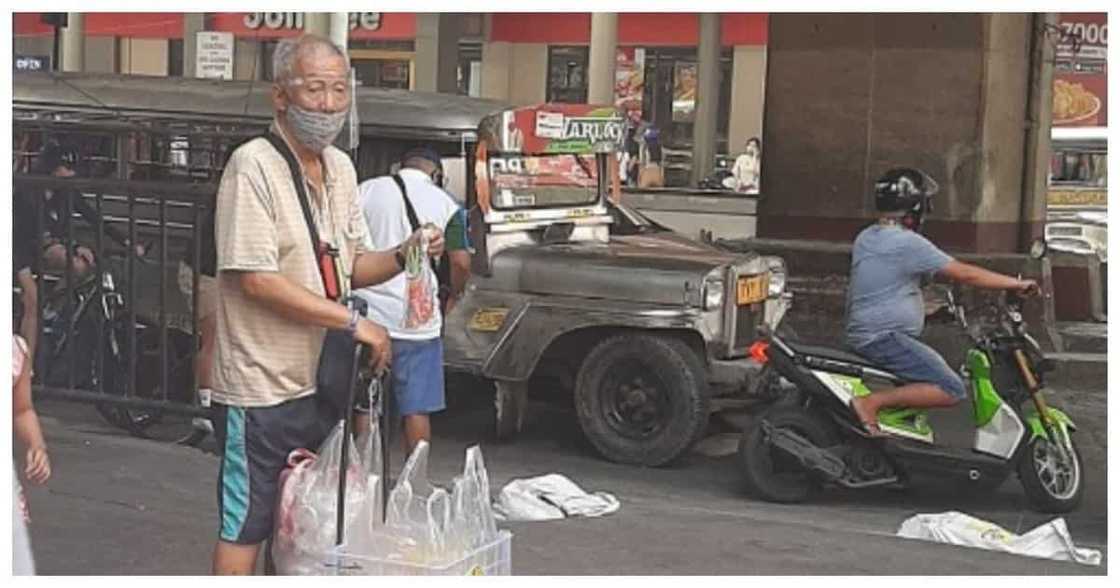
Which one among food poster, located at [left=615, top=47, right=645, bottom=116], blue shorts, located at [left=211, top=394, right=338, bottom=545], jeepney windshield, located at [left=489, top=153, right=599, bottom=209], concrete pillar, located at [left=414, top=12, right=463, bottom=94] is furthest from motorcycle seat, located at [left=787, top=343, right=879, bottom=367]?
food poster, located at [left=615, top=47, right=645, bottom=116]

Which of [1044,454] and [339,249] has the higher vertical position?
[339,249]

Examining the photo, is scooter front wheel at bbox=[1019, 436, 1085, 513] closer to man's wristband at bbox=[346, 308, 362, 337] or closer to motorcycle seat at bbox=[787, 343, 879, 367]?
motorcycle seat at bbox=[787, 343, 879, 367]

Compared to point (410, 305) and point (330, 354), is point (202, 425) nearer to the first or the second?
point (410, 305)

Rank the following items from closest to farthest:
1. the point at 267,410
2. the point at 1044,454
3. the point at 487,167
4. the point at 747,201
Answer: the point at 267,410, the point at 1044,454, the point at 487,167, the point at 747,201

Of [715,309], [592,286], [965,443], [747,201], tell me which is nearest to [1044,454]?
[965,443]

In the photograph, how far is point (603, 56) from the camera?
2512cm

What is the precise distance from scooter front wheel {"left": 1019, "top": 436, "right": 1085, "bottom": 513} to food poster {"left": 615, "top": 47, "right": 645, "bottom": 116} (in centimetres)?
1986

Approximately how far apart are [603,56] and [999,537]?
19000 millimetres

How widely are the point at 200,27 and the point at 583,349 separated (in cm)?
1547

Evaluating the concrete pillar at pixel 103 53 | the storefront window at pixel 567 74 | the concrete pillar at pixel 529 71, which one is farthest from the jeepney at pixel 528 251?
the concrete pillar at pixel 103 53

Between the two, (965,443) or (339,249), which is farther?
(965,443)

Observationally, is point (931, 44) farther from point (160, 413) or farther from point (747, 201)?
point (747, 201)

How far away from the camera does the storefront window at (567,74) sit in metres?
27.5

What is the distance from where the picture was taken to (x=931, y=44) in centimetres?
1083
